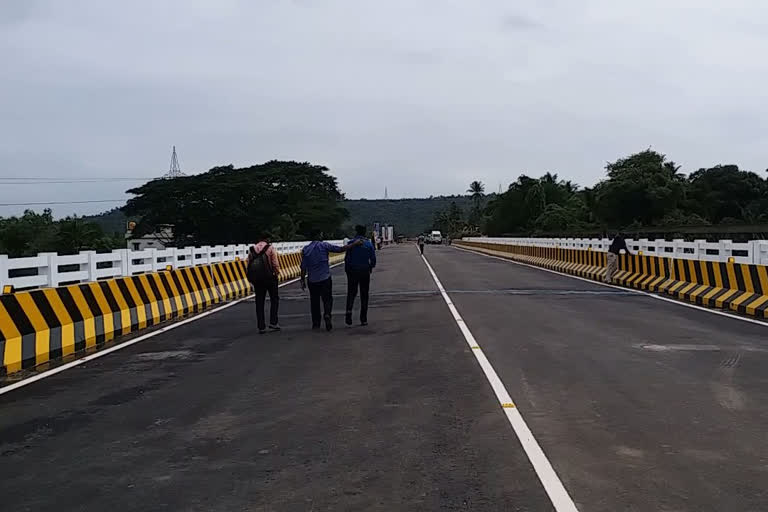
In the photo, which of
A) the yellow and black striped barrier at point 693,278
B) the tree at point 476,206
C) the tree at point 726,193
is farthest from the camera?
the tree at point 476,206

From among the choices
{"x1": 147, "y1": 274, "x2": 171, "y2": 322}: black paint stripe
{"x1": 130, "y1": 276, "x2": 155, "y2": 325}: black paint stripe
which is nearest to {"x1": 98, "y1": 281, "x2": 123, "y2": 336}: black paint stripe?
{"x1": 130, "y1": 276, "x2": 155, "y2": 325}: black paint stripe

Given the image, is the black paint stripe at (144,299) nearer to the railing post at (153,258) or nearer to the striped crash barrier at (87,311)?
the striped crash barrier at (87,311)

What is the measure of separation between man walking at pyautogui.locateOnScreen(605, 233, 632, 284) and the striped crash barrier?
519 inches

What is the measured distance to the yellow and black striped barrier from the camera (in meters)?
16.1

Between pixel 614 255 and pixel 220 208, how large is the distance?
219ft

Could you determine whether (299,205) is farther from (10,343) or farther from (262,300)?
(10,343)

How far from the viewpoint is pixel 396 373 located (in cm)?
942

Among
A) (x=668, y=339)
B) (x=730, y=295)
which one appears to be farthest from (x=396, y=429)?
(x=730, y=295)

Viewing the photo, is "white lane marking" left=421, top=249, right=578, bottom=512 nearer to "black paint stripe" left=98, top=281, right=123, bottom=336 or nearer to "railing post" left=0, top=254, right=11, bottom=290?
"black paint stripe" left=98, top=281, right=123, bottom=336

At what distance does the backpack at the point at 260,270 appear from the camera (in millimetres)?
13852

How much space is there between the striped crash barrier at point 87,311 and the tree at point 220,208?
67.6m

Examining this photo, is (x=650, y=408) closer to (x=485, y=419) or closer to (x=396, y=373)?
(x=485, y=419)

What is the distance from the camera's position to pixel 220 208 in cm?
8719

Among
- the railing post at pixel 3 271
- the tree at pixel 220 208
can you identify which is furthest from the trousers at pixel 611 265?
the tree at pixel 220 208
